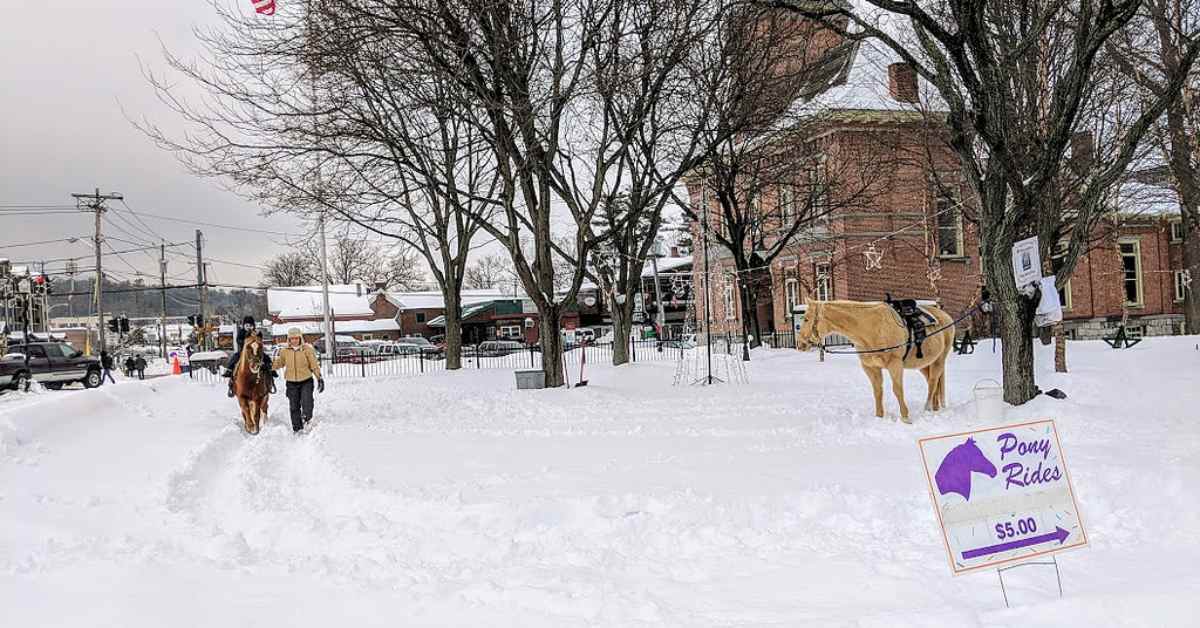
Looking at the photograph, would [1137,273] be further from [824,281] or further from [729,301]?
[729,301]

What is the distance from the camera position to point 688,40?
628 inches

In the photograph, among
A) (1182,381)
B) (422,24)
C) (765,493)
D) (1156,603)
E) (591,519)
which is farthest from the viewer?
(422,24)

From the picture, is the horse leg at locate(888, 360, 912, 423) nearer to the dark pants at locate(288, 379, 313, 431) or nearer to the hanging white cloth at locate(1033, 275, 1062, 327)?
the hanging white cloth at locate(1033, 275, 1062, 327)

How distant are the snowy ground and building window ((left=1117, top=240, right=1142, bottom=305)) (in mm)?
32770

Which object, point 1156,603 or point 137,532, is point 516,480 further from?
point 1156,603

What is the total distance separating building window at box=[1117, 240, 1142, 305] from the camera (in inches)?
1661

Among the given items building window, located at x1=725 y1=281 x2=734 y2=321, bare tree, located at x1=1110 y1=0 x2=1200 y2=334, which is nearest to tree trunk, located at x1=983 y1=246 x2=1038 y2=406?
bare tree, located at x1=1110 y1=0 x2=1200 y2=334

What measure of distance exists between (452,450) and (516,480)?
2612mm

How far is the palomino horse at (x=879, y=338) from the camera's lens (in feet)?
40.9

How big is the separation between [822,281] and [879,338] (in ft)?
82.8

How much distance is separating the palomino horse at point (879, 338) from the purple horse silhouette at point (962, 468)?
7472 millimetres

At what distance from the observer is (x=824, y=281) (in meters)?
37.2

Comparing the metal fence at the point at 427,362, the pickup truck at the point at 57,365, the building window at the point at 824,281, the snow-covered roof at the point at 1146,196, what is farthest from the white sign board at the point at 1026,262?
the pickup truck at the point at 57,365

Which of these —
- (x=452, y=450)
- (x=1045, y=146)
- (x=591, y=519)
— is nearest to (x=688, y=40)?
(x=1045, y=146)
